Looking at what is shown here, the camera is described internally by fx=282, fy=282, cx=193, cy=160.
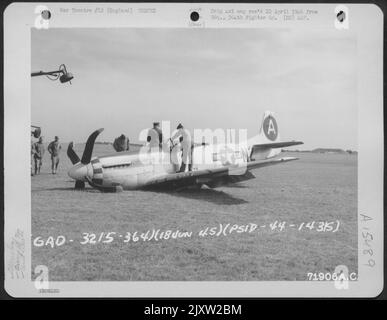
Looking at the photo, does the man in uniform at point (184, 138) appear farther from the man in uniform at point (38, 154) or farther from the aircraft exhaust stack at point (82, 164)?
the man in uniform at point (38, 154)

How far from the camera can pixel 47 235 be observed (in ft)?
5.35

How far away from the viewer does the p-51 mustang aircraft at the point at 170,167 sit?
1.79 meters

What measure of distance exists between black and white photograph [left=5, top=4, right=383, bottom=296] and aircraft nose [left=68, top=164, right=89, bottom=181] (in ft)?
0.10

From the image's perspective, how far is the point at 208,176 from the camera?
1863mm

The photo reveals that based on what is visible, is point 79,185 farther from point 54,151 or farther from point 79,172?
point 54,151

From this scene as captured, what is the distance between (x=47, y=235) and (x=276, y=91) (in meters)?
1.60

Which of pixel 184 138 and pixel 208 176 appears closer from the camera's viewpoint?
pixel 184 138

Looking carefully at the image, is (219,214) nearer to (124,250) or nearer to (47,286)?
(124,250)

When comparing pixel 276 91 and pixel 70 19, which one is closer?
pixel 70 19

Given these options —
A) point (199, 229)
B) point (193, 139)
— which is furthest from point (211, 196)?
point (193, 139)

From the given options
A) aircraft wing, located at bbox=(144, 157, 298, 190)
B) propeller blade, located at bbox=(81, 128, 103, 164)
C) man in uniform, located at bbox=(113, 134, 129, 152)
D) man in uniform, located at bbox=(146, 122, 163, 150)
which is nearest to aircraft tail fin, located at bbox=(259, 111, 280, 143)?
aircraft wing, located at bbox=(144, 157, 298, 190)

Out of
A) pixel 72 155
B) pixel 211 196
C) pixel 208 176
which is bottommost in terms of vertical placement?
pixel 211 196

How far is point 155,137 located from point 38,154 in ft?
2.30
